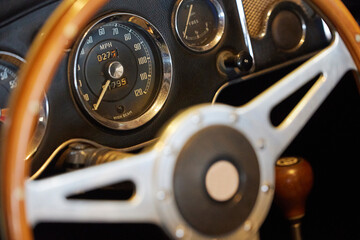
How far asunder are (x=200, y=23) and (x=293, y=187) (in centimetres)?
60

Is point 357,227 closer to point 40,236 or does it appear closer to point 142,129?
point 142,129

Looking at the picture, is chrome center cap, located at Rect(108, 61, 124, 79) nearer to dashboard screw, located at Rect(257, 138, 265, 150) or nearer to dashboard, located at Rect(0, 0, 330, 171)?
dashboard, located at Rect(0, 0, 330, 171)

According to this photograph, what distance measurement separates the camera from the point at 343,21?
1.19 metres

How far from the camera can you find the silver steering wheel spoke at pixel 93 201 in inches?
34.6

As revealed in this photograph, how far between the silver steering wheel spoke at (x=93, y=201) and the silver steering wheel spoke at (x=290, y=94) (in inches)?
9.0

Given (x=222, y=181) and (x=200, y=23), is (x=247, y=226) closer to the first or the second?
(x=222, y=181)

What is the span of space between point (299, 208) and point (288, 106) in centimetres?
51

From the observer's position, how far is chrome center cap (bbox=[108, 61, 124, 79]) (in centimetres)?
156

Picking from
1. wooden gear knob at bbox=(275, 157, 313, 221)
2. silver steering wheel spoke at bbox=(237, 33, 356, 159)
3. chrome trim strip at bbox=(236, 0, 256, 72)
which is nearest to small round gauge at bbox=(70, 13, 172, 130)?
chrome trim strip at bbox=(236, 0, 256, 72)

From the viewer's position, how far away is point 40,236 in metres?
1.48

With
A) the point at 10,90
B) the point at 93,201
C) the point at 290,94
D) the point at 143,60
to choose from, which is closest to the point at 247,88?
the point at 143,60

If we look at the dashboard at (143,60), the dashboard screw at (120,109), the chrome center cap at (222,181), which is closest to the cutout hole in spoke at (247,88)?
the dashboard at (143,60)

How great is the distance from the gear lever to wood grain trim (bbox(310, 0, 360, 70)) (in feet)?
1.04

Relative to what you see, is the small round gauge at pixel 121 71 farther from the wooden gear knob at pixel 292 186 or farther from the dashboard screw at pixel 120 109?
the wooden gear knob at pixel 292 186
